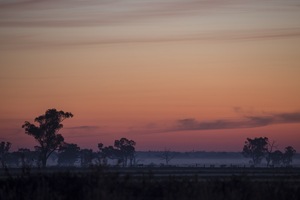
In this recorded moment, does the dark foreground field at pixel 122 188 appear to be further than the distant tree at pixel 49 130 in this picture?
No

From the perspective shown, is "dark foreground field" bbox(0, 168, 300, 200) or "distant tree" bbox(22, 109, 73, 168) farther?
"distant tree" bbox(22, 109, 73, 168)

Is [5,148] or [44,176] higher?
[5,148]

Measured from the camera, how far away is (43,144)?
136 m

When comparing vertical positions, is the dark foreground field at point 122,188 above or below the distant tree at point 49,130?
below

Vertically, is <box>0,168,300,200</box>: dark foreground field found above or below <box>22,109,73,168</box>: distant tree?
below

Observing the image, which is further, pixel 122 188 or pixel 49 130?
pixel 49 130

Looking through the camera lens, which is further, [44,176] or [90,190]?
[44,176]

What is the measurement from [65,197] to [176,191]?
544 cm

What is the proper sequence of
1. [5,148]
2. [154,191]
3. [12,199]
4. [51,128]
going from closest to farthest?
1. [12,199]
2. [154,191]
3. [51,128]
4. [5,148]

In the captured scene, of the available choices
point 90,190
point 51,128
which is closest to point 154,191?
point 90,190

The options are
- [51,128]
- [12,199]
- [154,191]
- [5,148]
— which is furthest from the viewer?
[5,148]

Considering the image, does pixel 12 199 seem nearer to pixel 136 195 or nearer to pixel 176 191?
pixel 136 195

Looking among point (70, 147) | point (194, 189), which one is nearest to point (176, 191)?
point (194, 189)

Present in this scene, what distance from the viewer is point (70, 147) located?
199000 mm
